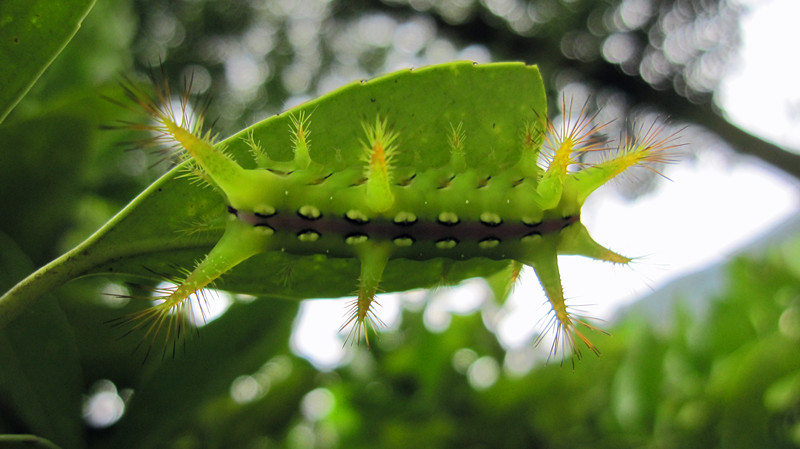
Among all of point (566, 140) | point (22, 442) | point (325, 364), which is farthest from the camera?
point (325, 364)

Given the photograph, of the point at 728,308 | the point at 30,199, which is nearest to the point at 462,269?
the point at 30,199

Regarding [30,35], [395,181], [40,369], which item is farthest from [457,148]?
[40,369]

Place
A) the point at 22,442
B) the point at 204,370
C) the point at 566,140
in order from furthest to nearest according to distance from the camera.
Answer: the point at 204,370
the point at 566,140
the point at 22,442

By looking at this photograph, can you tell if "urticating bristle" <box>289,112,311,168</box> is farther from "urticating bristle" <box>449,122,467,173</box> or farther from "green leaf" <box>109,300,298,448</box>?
"green leaf" <box>109,300,298,448</box>

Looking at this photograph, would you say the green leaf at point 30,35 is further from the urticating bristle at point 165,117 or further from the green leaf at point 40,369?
the green leaf at point 40,369

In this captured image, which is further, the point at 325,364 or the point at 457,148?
the point at 325,364

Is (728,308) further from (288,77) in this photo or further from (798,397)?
(288,77)

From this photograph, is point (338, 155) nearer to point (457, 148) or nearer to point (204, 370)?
point (457, 148)

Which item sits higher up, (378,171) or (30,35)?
(30,35)
